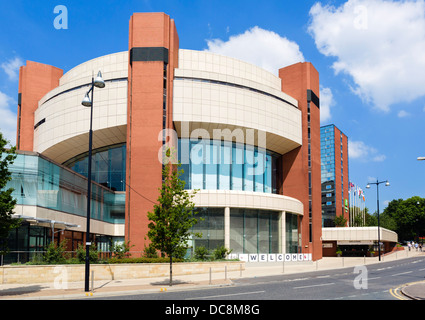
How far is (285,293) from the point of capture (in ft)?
65.0

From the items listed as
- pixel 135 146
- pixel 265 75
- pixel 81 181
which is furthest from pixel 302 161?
pixel 81 181

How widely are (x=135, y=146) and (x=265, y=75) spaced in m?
22.5

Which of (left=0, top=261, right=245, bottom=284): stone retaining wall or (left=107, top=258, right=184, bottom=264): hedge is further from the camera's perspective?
(left=107, top=258, right=184, bottom=264): hedge

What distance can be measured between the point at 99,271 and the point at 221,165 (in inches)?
1032

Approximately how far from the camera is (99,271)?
89.7ft

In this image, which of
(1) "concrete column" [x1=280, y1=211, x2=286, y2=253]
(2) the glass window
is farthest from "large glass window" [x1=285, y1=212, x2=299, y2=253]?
(2) the glass window

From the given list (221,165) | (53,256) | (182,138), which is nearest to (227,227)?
(221,165)

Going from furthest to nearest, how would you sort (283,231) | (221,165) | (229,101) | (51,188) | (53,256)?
1. (221,165)
2. (283,231)
3. (229,101)
4. (51,188)
5. (53,256)

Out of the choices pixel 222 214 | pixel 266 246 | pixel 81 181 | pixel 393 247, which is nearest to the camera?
pixel 81 181

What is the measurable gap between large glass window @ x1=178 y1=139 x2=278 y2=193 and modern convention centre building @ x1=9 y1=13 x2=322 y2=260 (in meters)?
0.13

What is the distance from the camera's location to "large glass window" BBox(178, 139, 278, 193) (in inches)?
1955

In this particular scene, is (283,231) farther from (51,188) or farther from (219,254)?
(51,188)

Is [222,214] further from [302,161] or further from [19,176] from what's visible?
[19,176]

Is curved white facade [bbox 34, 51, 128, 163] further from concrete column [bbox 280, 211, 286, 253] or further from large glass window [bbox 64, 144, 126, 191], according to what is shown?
concrete column [bbox 280, 211, 286, 253]
